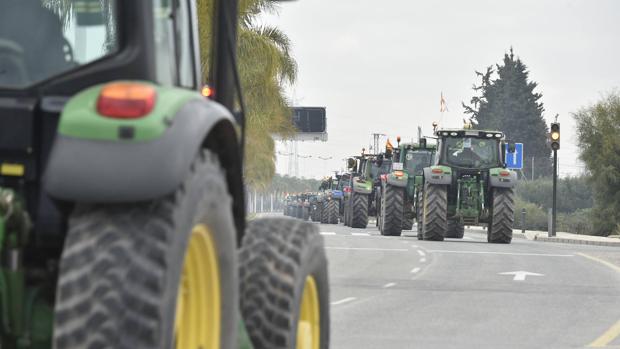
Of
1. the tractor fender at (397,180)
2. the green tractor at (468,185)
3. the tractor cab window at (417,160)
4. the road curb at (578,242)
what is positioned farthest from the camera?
the road curb at (578,242)

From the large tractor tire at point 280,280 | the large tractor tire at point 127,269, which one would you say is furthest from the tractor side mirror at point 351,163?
the large tractor tire at point 127,269

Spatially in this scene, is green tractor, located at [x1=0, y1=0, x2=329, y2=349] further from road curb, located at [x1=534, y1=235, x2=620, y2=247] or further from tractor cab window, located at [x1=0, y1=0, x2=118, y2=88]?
road curb, located at [x1=534, y1=235, x2=620, y2=247]

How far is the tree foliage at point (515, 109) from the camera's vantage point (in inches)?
5650

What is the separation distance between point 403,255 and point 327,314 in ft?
84.0

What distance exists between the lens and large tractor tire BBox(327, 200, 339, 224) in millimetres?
70562

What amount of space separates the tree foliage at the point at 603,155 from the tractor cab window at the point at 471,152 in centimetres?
4592

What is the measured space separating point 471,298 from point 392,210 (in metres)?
22.5

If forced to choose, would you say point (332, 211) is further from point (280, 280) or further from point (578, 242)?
point (280, 280)

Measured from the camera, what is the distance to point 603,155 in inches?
3413

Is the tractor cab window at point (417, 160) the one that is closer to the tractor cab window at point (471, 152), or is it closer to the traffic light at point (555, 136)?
the traffic light at point (555, 136)

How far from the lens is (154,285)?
138 inches

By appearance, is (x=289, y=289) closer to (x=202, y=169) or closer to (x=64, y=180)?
(x=202, y=169)

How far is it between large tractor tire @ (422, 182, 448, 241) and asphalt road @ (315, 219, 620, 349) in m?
1.58

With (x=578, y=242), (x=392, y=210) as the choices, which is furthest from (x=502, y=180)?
(x=578, y=242)
